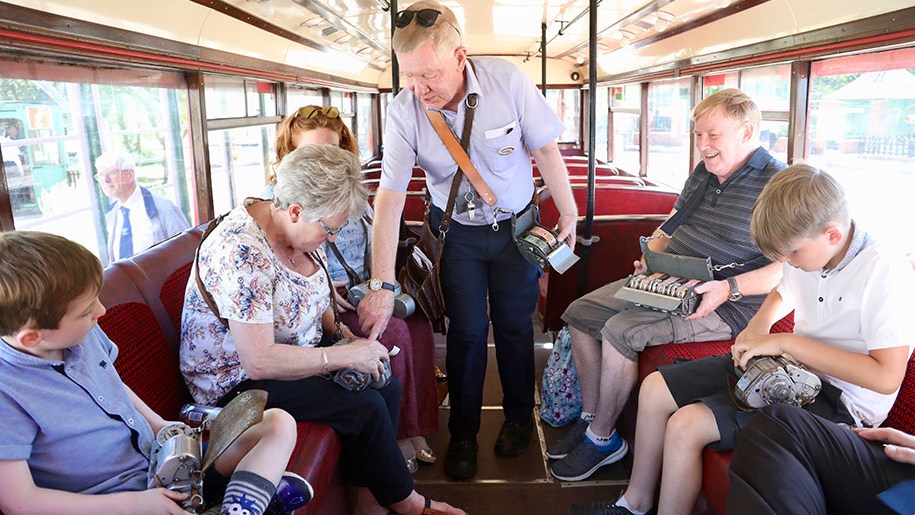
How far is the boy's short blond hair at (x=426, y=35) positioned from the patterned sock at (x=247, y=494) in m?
1.46

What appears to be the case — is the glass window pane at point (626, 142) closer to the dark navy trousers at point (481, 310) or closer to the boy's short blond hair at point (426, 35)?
the dark navy trousers at point (481, 310)

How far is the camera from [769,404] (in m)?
1.90

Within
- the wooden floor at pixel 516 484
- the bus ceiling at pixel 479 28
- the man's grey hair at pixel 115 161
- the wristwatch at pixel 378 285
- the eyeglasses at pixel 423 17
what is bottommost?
the wooden floor at pixel 516 484

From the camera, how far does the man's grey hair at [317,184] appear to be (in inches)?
77.9

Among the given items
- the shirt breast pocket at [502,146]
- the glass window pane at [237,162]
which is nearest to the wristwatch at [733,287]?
the shirt breast pocket at [502,146]

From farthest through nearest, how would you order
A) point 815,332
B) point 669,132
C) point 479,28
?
point 479,28 → point 669,132 → point 815,332

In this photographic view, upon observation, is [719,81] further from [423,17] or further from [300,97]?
[300,97]

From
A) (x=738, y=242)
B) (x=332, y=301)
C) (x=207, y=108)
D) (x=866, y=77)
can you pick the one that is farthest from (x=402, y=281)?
(x=866, y=77)

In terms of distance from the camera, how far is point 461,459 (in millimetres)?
2893

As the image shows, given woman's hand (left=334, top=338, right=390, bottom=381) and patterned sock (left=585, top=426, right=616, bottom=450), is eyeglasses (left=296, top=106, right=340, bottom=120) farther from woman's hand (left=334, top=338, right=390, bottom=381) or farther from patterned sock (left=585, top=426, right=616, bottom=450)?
patterned sock (left=585, top=426, right=616, bottom=450)

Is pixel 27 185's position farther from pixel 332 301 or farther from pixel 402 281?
pixel 402 281

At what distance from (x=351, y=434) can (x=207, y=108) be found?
2603 millimetres

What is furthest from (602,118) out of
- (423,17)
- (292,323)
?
(292,323)

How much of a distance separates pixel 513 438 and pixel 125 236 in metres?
2.13
